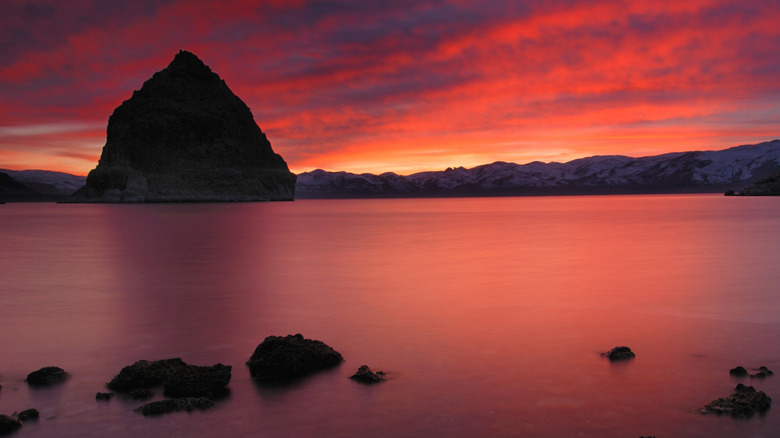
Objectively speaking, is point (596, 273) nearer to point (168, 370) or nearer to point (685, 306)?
point (685, 306)

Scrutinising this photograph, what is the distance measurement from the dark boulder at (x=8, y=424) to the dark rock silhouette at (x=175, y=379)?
35.6 inches

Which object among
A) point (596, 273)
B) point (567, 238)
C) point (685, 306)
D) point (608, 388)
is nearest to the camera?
point (608, 388)

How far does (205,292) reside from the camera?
1071 centimetres

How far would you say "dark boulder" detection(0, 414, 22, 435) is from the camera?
4301 millimetres

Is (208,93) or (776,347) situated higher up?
(208,93)

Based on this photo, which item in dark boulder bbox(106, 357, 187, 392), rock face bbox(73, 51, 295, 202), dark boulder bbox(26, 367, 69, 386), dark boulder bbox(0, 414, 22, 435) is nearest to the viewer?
dark boulder bbox(0, 414, 22, 435)

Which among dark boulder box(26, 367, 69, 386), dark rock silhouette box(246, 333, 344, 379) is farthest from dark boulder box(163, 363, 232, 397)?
dark boulder box(26, 367, 69, 386)

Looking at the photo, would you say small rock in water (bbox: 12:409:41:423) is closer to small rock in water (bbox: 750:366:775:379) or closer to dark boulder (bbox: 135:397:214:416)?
dark boulder (bbox: 135:397:214:416)

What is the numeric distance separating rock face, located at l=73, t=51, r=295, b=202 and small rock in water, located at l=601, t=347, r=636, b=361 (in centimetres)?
10899

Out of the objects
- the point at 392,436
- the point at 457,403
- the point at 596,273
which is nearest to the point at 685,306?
the point at 596,273

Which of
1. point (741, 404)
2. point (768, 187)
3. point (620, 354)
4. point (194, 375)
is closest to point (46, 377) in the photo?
point (194, 375)

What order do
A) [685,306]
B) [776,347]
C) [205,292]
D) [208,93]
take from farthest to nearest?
1. [208,93]
2. [205,292]
3. [685,306]
4. [776,347]

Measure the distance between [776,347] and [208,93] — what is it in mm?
125921

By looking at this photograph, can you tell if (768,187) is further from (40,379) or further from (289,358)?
(40,379)
